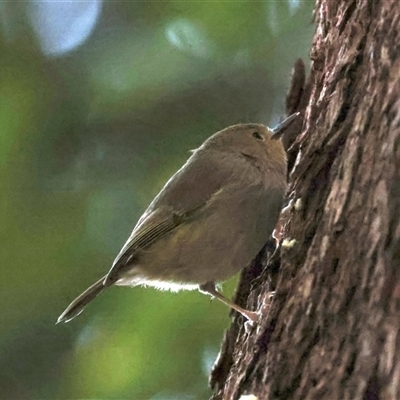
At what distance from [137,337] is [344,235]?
6.48ft

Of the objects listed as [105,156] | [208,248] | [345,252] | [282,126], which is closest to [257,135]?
[282,126]

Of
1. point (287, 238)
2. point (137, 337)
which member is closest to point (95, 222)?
point (137, 337)

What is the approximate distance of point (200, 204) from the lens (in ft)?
9.62

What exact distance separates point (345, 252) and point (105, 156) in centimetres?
217

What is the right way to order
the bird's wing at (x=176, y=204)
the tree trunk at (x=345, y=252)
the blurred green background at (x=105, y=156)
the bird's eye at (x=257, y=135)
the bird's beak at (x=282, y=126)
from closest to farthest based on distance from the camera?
the tree trunk at (x=345, y=252)
the bird's wing at (x=176, y=204)
the bird's beak at (x=282, y=126)
the bird's eye at (x=257, y=135)
the blurred green background at (x=105, y=156)

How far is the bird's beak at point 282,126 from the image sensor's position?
313 centimetres

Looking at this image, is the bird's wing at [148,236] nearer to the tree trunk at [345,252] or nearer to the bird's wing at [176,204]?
the bird's wing at [176,204]

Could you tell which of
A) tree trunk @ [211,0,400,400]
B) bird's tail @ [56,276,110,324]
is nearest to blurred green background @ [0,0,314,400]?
bird's tail @ [56,276,110,324]

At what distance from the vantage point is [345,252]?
2037 millimetres

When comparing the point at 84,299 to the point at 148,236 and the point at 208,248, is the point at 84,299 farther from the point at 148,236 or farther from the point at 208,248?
the point at 208,248

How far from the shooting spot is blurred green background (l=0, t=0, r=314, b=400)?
373cm

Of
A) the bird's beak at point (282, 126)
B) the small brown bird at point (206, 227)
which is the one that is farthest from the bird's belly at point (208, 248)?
the bird's beak at point (282, 126)

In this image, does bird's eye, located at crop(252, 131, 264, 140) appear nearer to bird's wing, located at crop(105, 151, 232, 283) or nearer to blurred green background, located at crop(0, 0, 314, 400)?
bird's wing, located at crop(105, 151, 232, 283)

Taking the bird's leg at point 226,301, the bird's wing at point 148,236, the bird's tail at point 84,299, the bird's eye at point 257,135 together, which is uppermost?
the bird's wing at point 148,236
